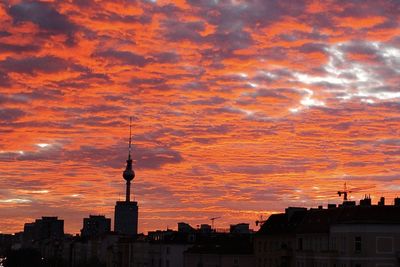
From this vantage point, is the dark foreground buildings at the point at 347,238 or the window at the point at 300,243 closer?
the dark foreground buildings at the point at 347,238

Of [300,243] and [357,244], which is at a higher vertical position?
[300,243]

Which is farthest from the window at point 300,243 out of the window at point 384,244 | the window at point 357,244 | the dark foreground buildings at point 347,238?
the window at point 384,244

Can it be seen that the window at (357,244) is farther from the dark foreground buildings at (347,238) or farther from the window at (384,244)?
the window at (384,244)

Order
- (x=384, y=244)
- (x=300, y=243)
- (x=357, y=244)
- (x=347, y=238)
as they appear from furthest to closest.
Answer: (x=300, y=243) < (x=347, y=238) < (x=384, y=244) < (x=357, y=244)

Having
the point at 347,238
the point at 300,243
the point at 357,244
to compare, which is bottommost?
the point at 357,244

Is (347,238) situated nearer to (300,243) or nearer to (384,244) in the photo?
(384,244)

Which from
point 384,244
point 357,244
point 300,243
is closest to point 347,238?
point 357,244

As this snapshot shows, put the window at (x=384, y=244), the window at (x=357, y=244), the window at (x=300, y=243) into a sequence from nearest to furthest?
the window at (x=357, y=244) < the window at (x=384, y=244) < the window at (x=300, y=243)

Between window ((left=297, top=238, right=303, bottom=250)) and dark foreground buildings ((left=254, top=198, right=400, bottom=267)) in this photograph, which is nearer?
dark foreground buildings ((left=254, top=198, right=400, bottom=267))

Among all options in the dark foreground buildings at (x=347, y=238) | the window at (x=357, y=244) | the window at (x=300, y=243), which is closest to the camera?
the dark foreground buildings at (x=347, y=238)

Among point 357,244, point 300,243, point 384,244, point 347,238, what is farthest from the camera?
point 300,243

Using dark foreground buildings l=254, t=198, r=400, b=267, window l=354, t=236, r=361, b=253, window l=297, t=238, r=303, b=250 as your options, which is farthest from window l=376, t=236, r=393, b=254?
window l=297, t=238, r=303, b=250

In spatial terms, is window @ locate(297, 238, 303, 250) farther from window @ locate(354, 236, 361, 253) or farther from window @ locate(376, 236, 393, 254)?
window @ locate(376, 236, 393, 254)

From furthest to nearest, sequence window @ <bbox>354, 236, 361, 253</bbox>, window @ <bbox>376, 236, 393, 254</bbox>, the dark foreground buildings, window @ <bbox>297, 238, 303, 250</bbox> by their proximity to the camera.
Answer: window @ <bbox>297, 238, 303, 250</bbox> → window @ <bbox>376, 236, 393, 254</bbox> → window @ <bbox>354, 236, 361, 253</bbox> → the dark foreground buildings
